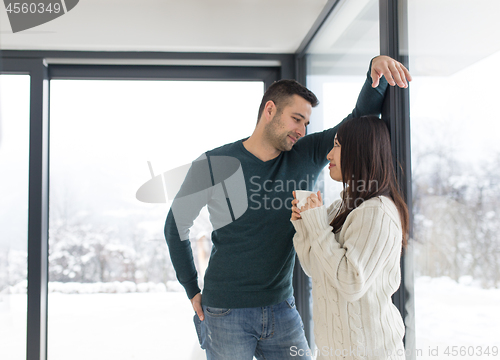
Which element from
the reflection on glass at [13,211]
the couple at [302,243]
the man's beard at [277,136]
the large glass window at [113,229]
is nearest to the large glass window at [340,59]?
the couple at [302,243]

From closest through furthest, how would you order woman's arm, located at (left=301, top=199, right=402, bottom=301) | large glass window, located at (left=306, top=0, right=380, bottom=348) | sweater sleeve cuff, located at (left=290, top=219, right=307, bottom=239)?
woman's arm, located at (left=301, top=199, right=402, bottom=301) → sweater sleeve cuff, located at (left=290, top=219, right=307, bottom=239) → large glass window, located at (left=306, top=0, right=380, bottom=348)

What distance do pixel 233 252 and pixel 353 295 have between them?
570 millimetres

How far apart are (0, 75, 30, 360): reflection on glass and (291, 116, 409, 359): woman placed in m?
1.64

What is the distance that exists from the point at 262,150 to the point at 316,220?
1.74 feet

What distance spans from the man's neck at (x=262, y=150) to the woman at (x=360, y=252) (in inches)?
17.1

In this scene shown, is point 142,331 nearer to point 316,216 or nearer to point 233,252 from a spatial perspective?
point 233,252

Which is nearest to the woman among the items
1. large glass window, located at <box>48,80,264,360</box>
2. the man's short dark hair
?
the man's short dark hair

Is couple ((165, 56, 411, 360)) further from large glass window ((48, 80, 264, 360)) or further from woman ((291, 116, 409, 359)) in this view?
large glass window ((48, 80, 264, 360))

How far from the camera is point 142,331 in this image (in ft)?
7.00

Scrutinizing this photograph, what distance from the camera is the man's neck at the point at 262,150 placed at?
151 centimetres

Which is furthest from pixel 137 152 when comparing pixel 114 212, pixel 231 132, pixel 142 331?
pixel 142 331

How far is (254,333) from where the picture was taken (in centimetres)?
141

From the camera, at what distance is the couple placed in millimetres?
982

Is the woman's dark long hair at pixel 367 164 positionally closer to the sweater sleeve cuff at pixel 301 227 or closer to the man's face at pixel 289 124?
the sweater sleeve cuff at pixel 301 227
